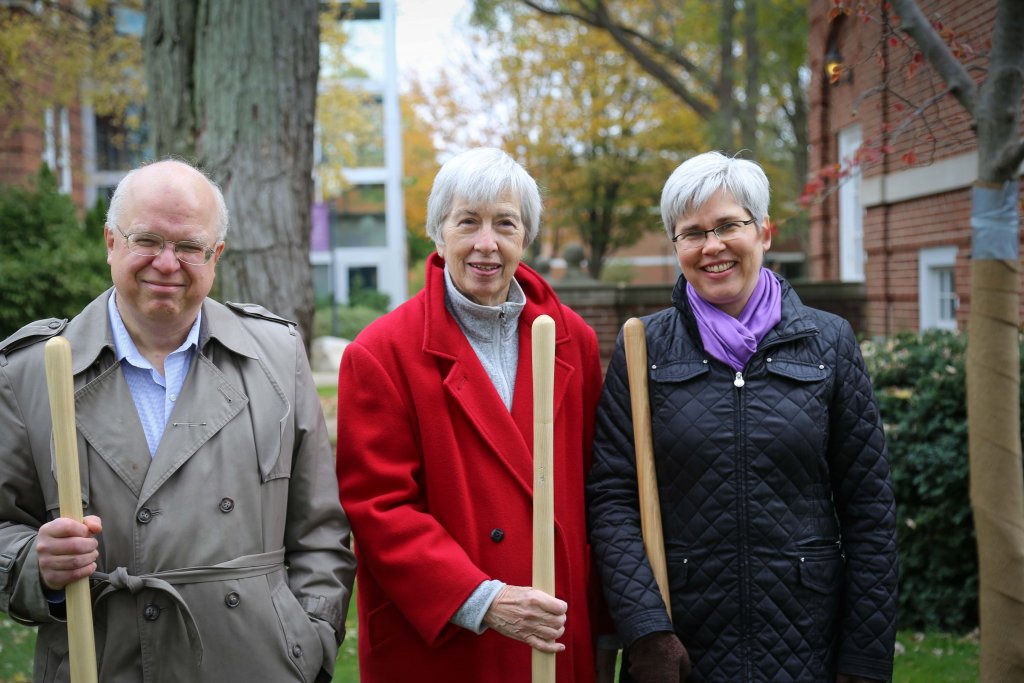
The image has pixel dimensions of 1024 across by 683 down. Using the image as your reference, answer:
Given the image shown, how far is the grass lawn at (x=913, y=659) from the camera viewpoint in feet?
15.9

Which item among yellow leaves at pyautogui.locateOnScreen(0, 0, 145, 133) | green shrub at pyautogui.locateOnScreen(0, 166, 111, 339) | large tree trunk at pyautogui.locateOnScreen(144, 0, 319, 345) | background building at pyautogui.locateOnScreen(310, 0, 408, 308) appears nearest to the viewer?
large tree trunk at pyautogui.locateOnScreen(144, 0, 319, 345)

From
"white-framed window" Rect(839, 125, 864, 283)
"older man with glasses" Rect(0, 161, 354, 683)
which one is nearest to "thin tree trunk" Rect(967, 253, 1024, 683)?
"older man with glasses" Rect(0, 161, 354, 683)

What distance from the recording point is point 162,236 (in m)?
2.54

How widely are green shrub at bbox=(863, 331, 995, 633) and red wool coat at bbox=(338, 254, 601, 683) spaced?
10.9 ft

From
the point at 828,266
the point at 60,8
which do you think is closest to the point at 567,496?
A: the point at 60,8

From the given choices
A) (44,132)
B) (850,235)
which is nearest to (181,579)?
(850,235)

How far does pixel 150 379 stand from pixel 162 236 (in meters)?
0.38

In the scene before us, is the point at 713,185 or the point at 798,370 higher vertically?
the point at 713,185

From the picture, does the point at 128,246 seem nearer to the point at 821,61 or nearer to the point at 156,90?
the point at 156,90

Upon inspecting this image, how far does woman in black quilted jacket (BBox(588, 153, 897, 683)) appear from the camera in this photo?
2684 millimetres

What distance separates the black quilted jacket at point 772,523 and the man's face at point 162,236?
1326mm

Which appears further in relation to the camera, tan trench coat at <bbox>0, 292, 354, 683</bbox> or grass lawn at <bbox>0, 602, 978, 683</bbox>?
grass lawn at <bbox>0, 602, 978, 683</bbox>

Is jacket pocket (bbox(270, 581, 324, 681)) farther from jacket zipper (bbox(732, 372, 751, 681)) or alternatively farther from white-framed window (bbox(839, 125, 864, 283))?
white-framed window (bbox(839, 125, 864, 283))

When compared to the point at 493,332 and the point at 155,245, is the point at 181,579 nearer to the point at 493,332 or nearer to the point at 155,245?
the point at 155,245
